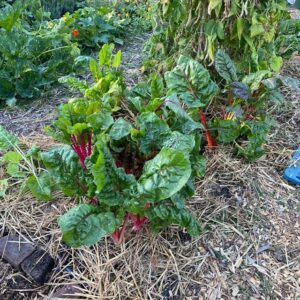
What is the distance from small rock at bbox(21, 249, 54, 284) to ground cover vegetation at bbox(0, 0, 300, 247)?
205mm

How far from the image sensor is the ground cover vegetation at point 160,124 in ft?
3.59

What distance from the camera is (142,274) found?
1220 mm

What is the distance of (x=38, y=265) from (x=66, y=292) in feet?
0.46

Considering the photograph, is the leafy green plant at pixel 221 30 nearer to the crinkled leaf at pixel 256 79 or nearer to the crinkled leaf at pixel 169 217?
the crinkled leaf at pixel 256 79

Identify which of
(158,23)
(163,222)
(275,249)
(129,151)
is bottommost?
(275,249)

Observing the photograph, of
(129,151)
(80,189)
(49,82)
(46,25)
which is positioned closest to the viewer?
(80,189)

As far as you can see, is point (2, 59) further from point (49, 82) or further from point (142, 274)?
point (142, 274)

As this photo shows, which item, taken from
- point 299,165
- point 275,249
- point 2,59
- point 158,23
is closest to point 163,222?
point 275,249

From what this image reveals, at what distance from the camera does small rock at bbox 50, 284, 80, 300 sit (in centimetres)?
116

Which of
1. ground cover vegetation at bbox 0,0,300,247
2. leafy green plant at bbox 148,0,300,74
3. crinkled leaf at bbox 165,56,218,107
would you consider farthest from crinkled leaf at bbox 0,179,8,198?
leafy green plant at bbox 148,0,300,74

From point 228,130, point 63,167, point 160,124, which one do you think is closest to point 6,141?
point 63,167

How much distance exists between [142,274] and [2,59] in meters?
1.44

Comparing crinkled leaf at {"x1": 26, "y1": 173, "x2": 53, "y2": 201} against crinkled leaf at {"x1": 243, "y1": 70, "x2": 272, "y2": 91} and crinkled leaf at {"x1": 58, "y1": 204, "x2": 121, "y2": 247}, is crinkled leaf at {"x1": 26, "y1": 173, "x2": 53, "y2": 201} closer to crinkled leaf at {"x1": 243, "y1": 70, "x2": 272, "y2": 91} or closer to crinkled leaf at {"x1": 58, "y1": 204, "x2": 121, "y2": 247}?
crinkled leaf at {"x1": 58, "y1": 204, "x2": 121, "y2": 247}

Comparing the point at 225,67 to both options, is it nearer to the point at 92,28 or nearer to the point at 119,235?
the point at 119,235
